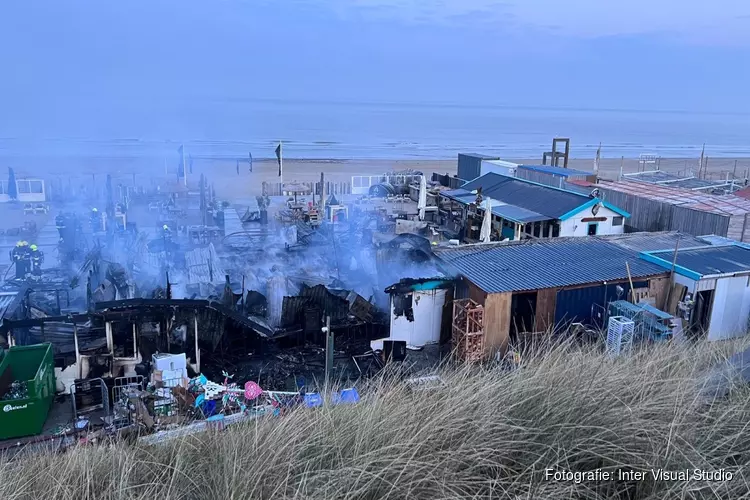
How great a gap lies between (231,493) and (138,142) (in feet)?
176

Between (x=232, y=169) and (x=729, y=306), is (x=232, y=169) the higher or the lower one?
the lower one

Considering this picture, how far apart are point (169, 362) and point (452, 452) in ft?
22.8

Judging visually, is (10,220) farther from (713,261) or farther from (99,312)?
(713,261)

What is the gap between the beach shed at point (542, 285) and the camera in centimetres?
979

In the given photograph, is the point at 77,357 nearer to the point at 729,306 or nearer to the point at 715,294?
the point at 715,294

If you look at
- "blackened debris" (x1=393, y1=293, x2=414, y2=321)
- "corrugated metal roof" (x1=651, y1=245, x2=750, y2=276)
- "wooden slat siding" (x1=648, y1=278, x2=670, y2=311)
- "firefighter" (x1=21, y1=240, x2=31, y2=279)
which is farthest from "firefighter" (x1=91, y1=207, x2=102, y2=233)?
"corrugated metal roof" (x1=651, y1=245, x2=750, y2=276)

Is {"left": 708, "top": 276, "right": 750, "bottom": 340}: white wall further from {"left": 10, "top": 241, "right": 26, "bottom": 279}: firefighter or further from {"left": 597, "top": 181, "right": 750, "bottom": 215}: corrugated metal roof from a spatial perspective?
{"left": 10, "top": 241, "right": 26, "bottom": 279}: firefighter

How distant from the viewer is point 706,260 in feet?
37.2

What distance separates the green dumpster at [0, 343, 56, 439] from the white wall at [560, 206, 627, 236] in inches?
541

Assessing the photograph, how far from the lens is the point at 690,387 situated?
3.20 m

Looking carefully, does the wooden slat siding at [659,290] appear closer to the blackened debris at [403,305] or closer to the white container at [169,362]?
the blackened debris at [403,305]

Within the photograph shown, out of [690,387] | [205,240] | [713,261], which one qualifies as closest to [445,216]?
[205,240]

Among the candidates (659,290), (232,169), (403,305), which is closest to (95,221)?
(403,305)

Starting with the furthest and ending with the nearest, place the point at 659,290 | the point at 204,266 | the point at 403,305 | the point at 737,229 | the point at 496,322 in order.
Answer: the point at 737,229 → the point at 204,266 → the point at 659,290 → the point at 403,305 → the point at 496,322
